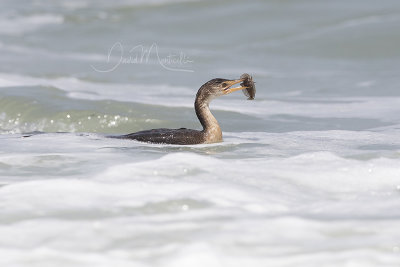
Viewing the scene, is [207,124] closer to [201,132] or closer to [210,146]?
[201,132]

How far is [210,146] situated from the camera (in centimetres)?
803

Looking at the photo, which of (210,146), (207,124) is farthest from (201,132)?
(210,146)

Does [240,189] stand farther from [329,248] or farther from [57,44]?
[57,44]

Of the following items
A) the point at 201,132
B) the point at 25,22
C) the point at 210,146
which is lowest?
the point at 210,146

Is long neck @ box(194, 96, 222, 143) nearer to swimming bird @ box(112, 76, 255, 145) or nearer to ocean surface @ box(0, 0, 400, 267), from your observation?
swimming bird @ box(112, 76, 255, 145)

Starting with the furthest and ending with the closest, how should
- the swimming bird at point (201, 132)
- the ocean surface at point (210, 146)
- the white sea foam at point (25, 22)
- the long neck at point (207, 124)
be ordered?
the white sea foam at point (25, 22)
the long neck at point (207, 124)
the swimming bird at point (201, 132)
the ocean surface at point (210, 146)

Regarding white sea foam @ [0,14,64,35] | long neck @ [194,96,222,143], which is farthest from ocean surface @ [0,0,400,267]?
white sea foam @ [0,14,64,35]

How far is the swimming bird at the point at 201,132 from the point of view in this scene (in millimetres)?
8133

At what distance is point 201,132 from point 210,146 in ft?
1.03

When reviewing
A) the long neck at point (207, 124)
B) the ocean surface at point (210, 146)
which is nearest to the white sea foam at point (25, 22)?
the ocean surface at point (210, 146)

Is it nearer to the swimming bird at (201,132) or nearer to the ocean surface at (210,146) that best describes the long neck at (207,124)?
the swimming bird at (201,132)

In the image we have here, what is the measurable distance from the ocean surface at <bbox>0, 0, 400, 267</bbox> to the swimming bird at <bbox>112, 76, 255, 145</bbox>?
16cm

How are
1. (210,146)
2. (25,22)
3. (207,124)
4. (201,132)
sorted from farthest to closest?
1. (25,22)
2. (207,124)
3. (201,132)
4. (210,146)

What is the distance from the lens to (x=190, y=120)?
1039cm
